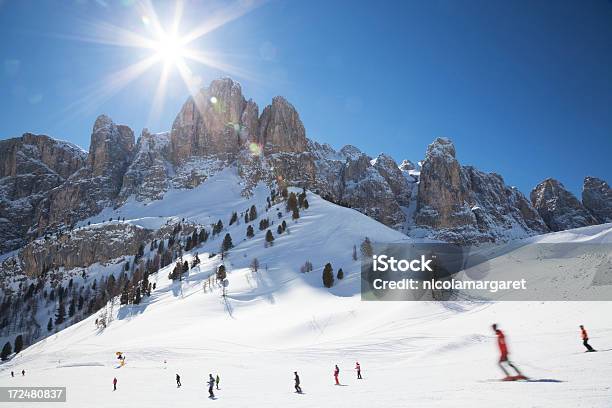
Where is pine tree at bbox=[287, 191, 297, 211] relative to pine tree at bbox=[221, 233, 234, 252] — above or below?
above

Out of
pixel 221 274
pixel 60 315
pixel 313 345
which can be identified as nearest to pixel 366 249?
pixel 221 274

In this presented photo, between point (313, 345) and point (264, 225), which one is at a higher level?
point (264, 225)

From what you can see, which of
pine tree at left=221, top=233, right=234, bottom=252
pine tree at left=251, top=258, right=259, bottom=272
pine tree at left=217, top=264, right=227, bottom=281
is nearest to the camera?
pine tree at left=217, top=264, right=227, bottom=281

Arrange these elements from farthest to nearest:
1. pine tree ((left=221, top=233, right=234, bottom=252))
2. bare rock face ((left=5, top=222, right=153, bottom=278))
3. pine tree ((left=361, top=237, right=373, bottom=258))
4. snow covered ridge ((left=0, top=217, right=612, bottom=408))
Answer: bare rock face ((left=5, top=222, right=153, bottom=278))
pine tree ((left=221, top=233, right=234, bottom=252))
pine tree ((left=361, top=237, right=373, bottom=258))
snow covered ridge ((left=0, top=217, right=612, bottom=408))

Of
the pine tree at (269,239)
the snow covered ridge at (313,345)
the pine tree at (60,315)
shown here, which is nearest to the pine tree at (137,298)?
the snow covered ridge at (313,345)

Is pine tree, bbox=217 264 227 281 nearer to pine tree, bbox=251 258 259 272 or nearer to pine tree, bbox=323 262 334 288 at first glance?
pine tree, bbox=251 258 259 272

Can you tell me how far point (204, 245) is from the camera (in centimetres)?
14350

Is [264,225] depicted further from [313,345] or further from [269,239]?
[313,345]

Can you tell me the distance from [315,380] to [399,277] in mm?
52182

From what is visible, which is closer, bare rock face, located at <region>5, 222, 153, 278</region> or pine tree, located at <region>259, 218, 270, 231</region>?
pine tree, located at <region>259, 218, 270, 231</region>

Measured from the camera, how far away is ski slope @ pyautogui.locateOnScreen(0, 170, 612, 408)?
14.2 m

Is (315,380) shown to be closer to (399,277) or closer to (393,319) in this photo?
(393,319)

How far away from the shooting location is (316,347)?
134 feet

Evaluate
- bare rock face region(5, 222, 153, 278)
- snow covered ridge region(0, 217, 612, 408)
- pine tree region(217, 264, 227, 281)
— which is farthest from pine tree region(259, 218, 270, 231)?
bare rock face region(5, 222, 153, 278)
